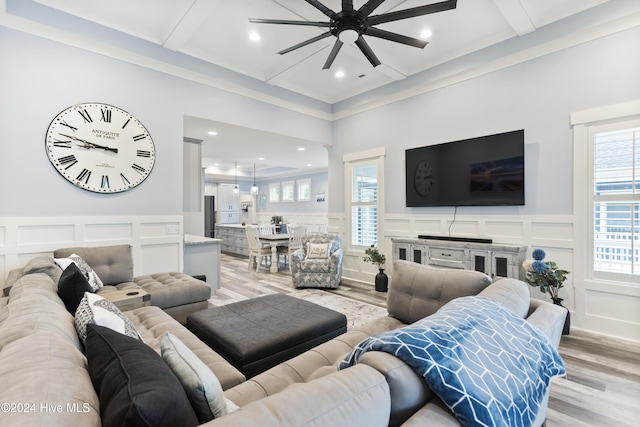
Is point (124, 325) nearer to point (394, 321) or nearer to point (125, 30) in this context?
point (394, 321)

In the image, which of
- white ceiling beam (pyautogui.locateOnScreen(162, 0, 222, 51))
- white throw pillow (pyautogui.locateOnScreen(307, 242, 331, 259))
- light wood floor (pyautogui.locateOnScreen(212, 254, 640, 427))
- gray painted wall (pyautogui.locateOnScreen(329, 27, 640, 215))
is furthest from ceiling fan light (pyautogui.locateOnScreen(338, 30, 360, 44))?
white throw pillow (pyautogui.locateOnScreen(307, 242, 331, 259))

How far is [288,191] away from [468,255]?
7769mm

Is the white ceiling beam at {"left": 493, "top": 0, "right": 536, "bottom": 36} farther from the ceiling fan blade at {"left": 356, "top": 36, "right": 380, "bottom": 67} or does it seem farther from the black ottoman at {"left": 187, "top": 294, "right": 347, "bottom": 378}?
the black ottoman at {"left": 187, "top": 294, "right": 347, "bottom": 378}

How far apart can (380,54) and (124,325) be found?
4.18 metres

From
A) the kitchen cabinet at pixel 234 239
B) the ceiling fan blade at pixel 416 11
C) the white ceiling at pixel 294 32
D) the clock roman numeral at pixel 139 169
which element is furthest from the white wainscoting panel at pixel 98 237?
the kitchen cabinet at pixel 234 239

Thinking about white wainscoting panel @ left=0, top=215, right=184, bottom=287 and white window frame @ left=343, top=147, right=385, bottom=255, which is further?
white window frame @ left=343, top=147, right=385, bottom=255

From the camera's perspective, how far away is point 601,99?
304 centimetres

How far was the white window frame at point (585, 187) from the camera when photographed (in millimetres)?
3043

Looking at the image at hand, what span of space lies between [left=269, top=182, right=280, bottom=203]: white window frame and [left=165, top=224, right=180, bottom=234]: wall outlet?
7.26m

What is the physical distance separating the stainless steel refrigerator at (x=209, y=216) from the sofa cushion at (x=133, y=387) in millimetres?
10150

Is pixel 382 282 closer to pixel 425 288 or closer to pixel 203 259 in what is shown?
pixel 425 288

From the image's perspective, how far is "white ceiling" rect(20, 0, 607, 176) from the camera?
10.0 feet

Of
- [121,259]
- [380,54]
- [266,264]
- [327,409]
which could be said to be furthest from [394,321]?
[266,264]

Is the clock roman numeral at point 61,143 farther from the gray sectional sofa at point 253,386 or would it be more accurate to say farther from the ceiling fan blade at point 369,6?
the ceiling fan blade at point 369,6
